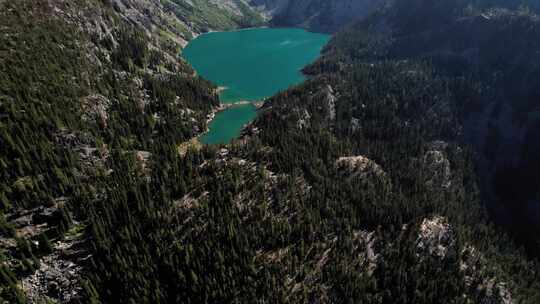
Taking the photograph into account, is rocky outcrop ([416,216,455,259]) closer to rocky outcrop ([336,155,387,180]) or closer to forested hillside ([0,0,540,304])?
forested hillside ([0,0,540,304])

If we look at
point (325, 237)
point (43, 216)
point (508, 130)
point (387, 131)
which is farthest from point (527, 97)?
point (43, 216)

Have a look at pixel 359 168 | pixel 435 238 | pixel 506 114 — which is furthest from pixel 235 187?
pixel 506 114

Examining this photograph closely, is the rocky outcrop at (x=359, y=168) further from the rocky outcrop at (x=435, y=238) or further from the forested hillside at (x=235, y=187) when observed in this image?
the rocky outcrop at (x=435, y=238)

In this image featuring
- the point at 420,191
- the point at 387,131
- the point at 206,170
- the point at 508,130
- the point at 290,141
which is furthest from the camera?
the point at 508,130

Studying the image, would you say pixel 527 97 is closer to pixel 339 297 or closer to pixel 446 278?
pixel 446 278

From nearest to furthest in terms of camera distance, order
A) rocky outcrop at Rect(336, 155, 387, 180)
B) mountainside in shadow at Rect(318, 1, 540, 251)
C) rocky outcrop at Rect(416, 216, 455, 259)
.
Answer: rocky outcrop at Rect(416, 216, 455, 259), rocky outcrop at Rect(336, 155, 387, 180), mountainside in shadow at Rect(318, 1, 540, 251)

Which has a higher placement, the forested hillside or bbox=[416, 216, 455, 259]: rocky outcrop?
the forested hillside

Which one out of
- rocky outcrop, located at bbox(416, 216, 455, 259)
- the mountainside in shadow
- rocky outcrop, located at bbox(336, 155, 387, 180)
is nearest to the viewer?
rocky outcrop, located at bbox(416, 216, 455, 259)

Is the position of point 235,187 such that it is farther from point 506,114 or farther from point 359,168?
point 506,114

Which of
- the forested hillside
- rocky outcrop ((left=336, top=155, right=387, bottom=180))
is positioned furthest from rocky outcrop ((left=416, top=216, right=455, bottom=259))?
rocky outcrop ((left=336, top=155, right=387, bottom=180))
